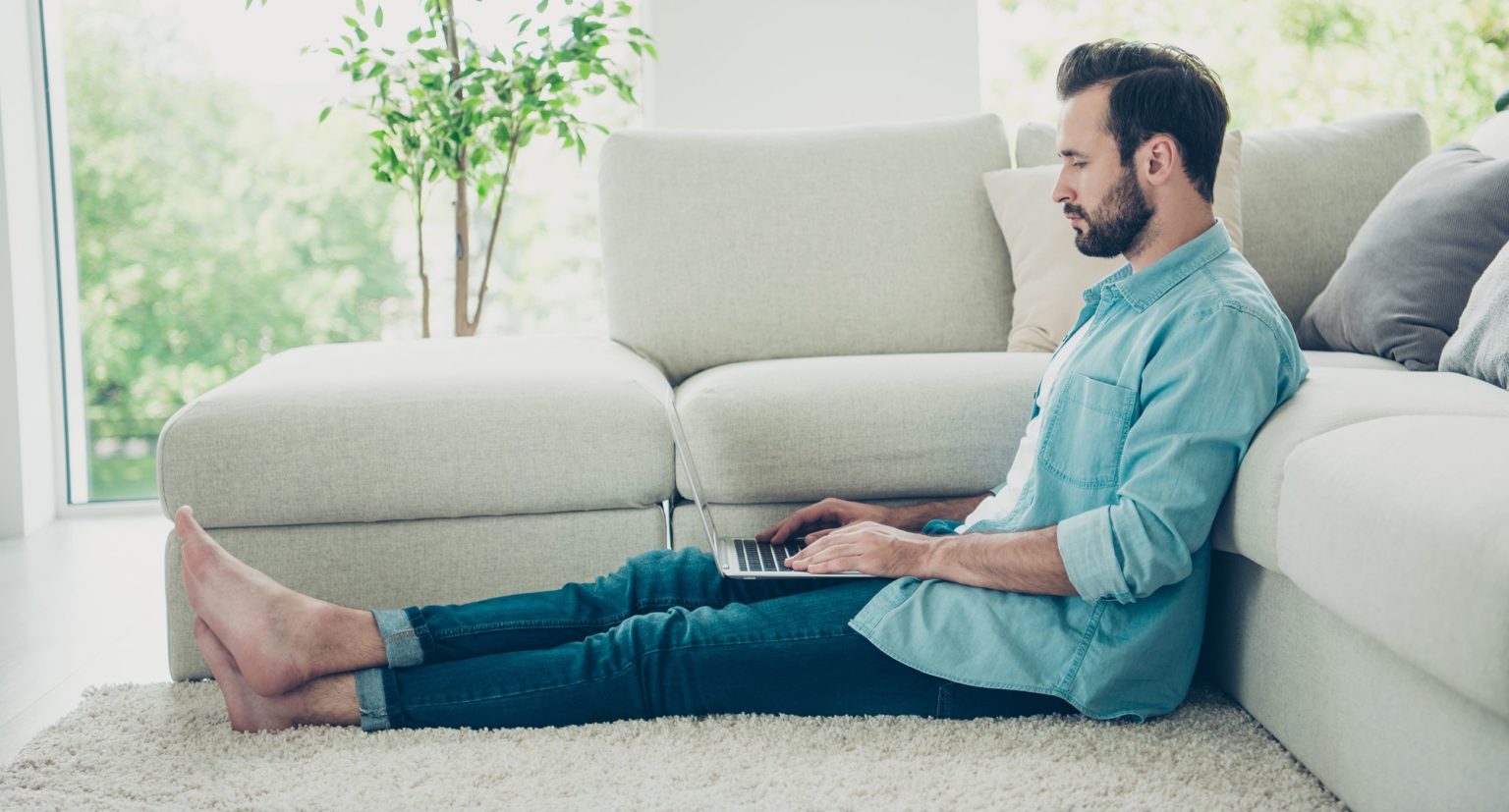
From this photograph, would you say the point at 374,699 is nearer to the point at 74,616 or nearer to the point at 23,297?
the point at 74,616

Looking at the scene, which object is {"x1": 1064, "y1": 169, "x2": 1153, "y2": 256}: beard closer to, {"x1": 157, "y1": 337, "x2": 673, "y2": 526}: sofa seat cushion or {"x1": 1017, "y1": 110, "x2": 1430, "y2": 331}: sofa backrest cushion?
{"x1": 157, "y1": 337, "x2": 673, "y2": 526}: sofa seat cushion

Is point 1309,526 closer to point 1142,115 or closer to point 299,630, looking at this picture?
point 1142,115

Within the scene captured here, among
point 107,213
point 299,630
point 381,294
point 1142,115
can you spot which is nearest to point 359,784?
point 299,630

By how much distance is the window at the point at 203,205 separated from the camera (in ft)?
11.5

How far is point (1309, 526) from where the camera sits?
123 cm

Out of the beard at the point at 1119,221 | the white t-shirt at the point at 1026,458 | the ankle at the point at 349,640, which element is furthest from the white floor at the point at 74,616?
the beard at the point at 1119,221

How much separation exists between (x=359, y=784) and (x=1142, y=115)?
118 centimetres

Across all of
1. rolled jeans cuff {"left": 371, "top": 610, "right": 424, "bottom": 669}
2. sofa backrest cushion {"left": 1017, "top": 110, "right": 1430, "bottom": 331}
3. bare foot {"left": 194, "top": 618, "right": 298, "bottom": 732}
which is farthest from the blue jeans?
sofa backrest cushion {"left": 1017, "top": 110, "right": 1430, "bottom": 331}

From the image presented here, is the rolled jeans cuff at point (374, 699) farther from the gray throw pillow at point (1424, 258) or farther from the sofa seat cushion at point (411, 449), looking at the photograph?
the gray throw pillow at point (1424, 258)

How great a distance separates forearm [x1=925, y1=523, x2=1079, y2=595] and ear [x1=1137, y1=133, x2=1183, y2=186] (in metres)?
0.43

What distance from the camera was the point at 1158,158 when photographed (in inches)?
56.8

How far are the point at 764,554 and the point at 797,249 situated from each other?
3.11 ft

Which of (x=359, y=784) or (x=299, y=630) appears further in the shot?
(x=299, y=630)

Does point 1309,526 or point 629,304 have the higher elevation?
point 629,304
